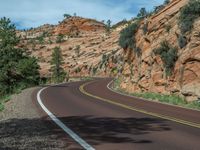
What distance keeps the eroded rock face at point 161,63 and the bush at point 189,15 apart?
58 centimetres

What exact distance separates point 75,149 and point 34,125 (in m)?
4.88

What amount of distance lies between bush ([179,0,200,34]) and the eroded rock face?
0.58 m

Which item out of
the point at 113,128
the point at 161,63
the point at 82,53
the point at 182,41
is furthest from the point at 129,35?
the point at 82,53

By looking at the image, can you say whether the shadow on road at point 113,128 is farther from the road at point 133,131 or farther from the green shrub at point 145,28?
the green shrub at point 145,28

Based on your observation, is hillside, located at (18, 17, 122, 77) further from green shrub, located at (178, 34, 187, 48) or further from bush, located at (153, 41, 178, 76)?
green shrub, located at (178, 34, 187, 48)

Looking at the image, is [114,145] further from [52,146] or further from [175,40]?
[175,40]

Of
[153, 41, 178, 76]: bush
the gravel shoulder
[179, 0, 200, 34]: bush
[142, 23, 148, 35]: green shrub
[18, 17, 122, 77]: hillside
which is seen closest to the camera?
the gravel shoulder

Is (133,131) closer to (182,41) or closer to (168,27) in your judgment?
(182,41)

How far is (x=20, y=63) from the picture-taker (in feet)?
198

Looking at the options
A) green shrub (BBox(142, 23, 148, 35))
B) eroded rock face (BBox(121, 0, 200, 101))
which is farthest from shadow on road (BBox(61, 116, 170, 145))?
green shrub (BBox(142, 23, 148, 35))

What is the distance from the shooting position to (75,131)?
13148 millimetres

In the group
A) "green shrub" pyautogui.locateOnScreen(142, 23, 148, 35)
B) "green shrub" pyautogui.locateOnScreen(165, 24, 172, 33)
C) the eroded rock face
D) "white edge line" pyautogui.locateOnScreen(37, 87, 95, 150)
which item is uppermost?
"green shrub" pyautogui.locateOnScreen(142, 23, 148, 35)

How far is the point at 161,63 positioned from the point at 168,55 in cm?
236

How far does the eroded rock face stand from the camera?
27281 mm
